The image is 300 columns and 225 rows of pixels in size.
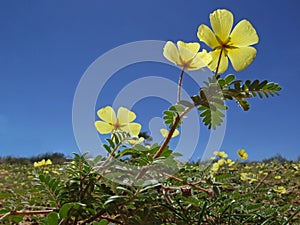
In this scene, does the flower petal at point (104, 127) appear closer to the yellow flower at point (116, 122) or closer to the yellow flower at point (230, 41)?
the yellow flower at point (116, 122)

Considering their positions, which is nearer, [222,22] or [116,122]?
[222,22]

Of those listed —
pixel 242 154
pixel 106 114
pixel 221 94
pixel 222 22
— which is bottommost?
pixel 221 94

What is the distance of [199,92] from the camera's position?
2.87ft

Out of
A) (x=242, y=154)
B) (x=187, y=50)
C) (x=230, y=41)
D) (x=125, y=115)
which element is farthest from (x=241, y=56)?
(x=242, y=154)

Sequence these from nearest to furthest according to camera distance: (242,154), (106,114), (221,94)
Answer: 1. (221,94)
2. (106,114)
3. (242,154)

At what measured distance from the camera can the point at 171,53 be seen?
99cm

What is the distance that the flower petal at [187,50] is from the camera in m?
0.98

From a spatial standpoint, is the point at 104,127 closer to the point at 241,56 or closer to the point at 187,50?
the point at 187,50

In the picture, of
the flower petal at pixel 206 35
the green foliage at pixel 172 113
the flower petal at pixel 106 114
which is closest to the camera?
the green foliage at pixel 172 113

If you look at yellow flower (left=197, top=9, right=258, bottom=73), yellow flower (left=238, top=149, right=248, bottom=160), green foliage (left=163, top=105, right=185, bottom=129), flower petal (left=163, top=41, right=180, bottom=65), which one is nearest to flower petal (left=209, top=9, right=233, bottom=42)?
yellow flower (left=197, top=9, right=258, bottom=73)

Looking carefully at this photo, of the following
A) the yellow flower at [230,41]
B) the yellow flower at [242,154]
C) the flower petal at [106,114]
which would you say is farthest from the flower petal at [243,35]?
the yellow flower at [242,154]

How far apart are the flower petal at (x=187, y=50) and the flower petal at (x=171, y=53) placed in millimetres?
14

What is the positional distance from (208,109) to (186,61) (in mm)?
171

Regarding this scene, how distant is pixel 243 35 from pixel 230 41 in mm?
45
